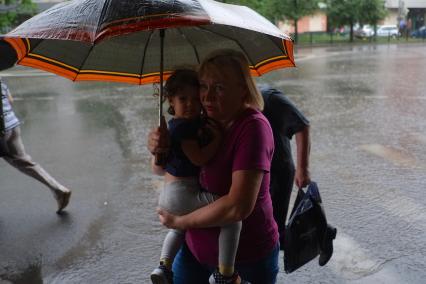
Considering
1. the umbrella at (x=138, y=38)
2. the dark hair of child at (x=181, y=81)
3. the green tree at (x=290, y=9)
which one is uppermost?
the green tree at (x=290, y=9)

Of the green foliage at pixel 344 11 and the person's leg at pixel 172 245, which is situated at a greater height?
the green foliage at pixel 344 11

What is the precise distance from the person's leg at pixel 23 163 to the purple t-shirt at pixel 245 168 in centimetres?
312

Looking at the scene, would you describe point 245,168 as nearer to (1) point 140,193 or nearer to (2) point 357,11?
(1) point 140,193

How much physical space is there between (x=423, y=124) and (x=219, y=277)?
25.4 ft

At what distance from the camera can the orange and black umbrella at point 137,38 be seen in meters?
1.75

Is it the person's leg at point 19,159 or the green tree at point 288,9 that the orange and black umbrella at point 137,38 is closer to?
the person's leg at point 19,159

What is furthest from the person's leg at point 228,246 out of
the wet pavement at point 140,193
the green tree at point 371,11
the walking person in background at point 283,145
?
the green tree at point 371,11

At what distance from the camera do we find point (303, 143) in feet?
10.1

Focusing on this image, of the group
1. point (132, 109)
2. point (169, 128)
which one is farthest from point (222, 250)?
point (132, 109)

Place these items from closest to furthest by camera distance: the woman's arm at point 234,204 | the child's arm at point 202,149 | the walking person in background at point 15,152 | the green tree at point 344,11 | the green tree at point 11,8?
the woman's arm at point 234,204 → the child's arm at point 202,149 → the walking person in background at point 15,152 → the green tree at point 11,8 → the green tree at point 344,11

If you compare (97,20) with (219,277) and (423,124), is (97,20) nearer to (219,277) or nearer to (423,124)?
(219,277)

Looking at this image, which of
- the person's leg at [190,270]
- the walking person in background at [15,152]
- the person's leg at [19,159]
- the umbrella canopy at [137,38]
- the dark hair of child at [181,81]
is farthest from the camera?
the person's leg at [19,159]

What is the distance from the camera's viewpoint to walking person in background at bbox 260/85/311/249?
2.88 metres

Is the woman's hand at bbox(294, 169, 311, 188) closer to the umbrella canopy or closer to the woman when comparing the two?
the umbrella canopy
